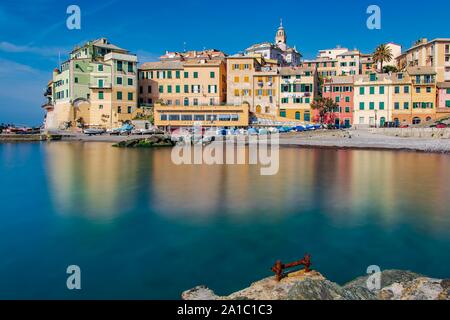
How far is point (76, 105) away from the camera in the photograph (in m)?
77.9

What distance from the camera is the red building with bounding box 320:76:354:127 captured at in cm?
7331

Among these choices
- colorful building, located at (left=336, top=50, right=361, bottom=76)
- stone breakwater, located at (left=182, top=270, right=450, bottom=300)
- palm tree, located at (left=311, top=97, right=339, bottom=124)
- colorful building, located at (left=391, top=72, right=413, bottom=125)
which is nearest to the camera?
stone breakwater, located at (left=182, top=270, right=450, bottom=300)

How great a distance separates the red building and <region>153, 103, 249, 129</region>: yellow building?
14.5 meters

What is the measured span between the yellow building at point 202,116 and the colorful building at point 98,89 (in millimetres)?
7749

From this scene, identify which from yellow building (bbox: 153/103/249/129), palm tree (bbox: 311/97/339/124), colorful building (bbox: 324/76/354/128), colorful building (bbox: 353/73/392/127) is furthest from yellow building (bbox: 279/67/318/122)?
yellow building (bbox: 153/103/249/129)

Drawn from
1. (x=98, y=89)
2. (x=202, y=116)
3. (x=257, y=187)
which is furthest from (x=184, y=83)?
(x=257, y=187)

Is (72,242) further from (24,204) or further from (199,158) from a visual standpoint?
(199,158)

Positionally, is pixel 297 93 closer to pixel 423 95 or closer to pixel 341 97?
pixel 341 97

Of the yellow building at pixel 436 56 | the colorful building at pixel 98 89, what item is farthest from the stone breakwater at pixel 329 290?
the yellow building at pixel 436 56

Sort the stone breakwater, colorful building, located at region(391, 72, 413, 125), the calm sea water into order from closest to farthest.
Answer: the stone breakwater → the calm sea water → colorful building, located at region(391, 72, 413, 125)

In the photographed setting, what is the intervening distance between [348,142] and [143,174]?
113 feet

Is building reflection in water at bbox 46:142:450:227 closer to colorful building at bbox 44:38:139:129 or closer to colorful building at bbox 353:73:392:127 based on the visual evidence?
colorful building at bbox 353:73:392:127

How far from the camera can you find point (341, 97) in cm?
7362

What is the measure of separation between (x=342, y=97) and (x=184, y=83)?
98.7 ft
